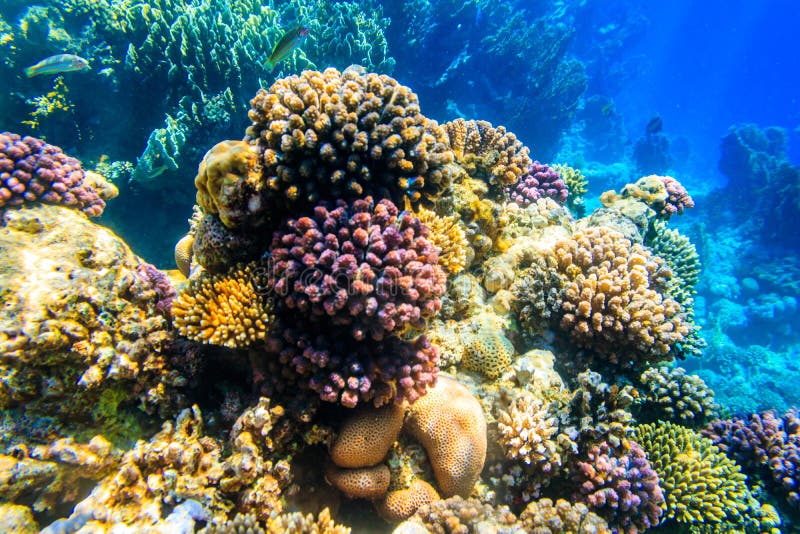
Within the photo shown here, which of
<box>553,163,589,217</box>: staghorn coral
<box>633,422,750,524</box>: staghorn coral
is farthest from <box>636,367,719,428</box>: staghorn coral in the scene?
<box>553,163,589,217</box>: staghorn coral

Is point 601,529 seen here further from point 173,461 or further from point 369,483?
point 173,461

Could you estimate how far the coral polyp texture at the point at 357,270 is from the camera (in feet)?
9.12

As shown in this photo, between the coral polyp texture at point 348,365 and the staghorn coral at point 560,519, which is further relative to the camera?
the staghorn coral at point 560,519

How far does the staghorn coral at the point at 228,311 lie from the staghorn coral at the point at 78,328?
0.52 meters

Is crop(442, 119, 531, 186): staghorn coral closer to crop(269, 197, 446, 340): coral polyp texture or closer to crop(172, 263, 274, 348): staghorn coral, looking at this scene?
crop(269, 197, 446, 340): coral polyp texture

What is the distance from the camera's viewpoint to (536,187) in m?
6.64

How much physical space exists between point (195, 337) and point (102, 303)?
Result: 977 mm

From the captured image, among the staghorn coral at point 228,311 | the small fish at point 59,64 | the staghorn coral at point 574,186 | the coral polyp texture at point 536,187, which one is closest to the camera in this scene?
the staghorn coral at point 228,311

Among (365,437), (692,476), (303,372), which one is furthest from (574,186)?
(303,372)

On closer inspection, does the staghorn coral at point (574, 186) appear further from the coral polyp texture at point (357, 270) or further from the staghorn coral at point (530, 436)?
the coral polyp texture at point (357, 270)

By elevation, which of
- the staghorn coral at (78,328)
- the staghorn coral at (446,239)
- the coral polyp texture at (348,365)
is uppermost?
the staghorn coral at (446,239)

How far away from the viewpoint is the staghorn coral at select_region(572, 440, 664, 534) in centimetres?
362

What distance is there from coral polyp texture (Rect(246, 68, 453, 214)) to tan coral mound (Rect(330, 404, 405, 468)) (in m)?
1.91

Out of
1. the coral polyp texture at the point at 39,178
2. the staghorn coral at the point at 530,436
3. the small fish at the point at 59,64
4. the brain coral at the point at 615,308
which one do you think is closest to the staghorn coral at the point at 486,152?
the brain coral at the point at 615,308
